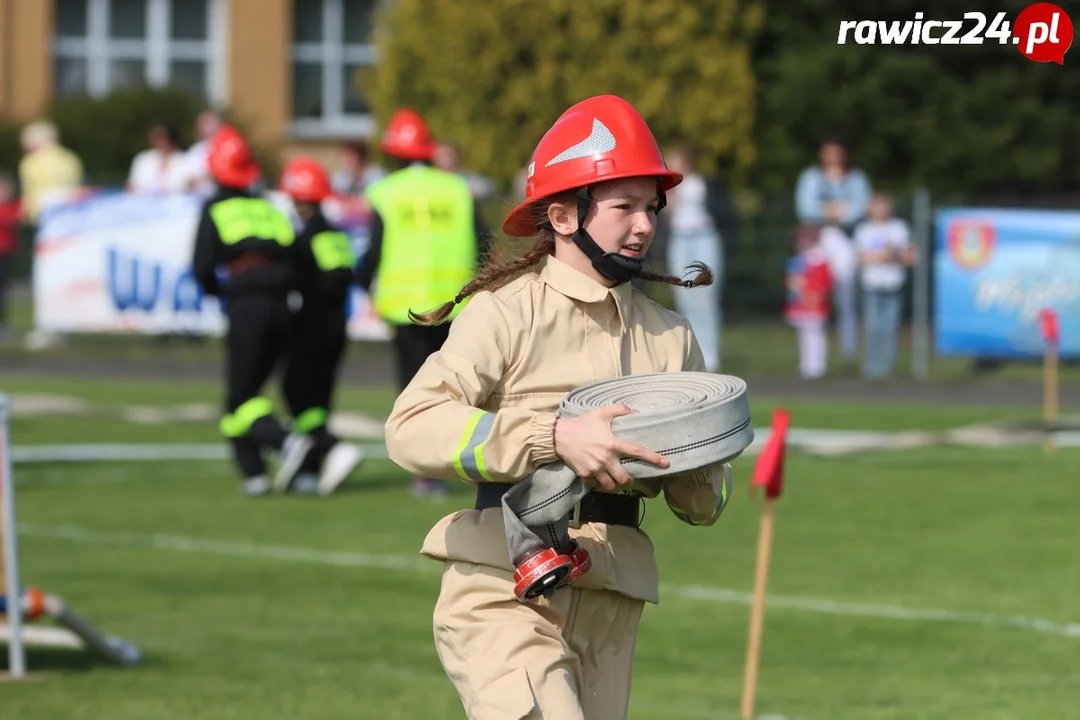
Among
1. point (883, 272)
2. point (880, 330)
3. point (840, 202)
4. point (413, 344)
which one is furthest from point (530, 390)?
point (840, 202)

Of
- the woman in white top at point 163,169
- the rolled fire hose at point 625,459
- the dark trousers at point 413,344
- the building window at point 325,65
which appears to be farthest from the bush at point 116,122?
the rolled fire hose at point 625,459

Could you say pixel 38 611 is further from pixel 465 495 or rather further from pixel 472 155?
pixel 472 155

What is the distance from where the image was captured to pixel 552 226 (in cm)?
476

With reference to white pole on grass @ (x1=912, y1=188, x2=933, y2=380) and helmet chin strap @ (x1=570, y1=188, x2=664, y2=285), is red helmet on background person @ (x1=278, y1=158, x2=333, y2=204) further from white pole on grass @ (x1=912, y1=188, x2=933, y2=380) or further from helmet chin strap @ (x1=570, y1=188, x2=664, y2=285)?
white pole on grass @ (x1=912, y1=188, x2=933, y2=380)

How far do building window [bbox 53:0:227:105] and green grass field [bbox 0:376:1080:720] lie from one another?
28.5 meters

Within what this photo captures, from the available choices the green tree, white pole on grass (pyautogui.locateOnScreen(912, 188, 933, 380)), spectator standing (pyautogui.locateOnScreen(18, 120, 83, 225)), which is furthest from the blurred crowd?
the green tree

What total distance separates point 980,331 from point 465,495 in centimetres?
879

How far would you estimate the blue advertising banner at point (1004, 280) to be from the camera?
19.8m

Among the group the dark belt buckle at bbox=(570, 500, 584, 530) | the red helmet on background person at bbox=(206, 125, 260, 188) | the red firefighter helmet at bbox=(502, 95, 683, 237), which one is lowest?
the dark belt buckle at bbox=(570, 500, 584, 530)

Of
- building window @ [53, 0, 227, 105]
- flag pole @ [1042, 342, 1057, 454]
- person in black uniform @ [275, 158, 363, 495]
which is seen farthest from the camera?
building window @ [53, 0, 227, 105]

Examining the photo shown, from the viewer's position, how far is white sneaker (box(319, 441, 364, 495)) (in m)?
13.0

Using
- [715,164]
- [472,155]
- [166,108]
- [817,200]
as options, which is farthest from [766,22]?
[166,108]

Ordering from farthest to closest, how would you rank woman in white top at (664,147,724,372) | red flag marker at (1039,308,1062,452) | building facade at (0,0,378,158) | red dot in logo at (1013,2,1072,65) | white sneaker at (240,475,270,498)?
building facade at (0,0,378,158)
woman in white top at (664,147,724,372)
red flag marker at (1039,308,1062,452)
white sneaker at (240,475,270,498)
red dot in logo at (1013,2,1072,65)

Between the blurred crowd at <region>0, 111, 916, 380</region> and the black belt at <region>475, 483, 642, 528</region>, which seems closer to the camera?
the black belt at <region>475, 483, 642, 528</region>
